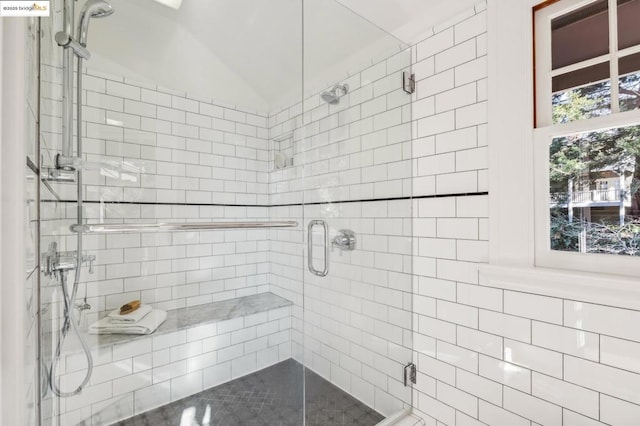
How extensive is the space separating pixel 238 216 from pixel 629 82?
2.02 meters

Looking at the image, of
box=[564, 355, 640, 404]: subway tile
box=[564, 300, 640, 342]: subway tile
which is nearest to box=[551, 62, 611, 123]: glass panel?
box=[564, 300, 640, 342]: subway tile

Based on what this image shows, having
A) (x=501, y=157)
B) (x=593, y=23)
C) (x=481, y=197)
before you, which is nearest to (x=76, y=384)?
(x=481, y=197)

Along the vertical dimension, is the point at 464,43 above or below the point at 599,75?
above

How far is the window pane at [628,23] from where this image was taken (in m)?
1.10

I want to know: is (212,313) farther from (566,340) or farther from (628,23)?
(628,23)

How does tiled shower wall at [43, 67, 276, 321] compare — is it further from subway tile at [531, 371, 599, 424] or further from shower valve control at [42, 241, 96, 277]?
subway tile at [531, 371, 599, 424]

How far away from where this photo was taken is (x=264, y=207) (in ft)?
6.59

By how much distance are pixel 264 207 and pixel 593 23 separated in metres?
1.87

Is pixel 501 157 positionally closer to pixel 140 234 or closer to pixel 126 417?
pixel 140 234

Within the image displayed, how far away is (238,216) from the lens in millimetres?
1986

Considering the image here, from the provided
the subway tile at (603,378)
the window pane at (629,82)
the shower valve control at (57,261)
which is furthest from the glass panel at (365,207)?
the shower valve control at (57,261)

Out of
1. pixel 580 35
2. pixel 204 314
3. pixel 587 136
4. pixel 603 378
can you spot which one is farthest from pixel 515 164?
pixel 204 314

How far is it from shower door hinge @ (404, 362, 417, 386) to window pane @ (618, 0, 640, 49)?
1.77 meters

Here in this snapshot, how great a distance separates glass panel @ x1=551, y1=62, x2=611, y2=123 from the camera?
3.87 ft
